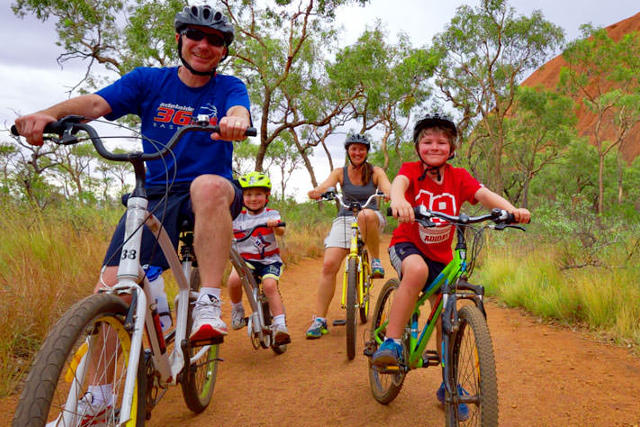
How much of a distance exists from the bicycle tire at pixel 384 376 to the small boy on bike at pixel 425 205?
30 centimetres

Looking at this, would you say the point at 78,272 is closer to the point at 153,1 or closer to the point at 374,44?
the point at 153,1

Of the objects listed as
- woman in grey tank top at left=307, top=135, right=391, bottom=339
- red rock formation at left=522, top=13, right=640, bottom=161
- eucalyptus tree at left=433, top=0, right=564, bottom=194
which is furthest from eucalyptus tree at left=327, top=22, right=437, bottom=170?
red rock formation at left=522, top=13, right=640, bottom=161

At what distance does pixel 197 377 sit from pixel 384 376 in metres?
1.39

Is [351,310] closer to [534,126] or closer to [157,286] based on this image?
[157,286]

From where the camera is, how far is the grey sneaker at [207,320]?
6.66ft

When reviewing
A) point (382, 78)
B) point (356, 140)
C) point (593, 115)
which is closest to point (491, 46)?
point (382, 78)

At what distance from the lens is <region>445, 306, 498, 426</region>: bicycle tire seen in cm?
189

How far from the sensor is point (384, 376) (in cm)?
324

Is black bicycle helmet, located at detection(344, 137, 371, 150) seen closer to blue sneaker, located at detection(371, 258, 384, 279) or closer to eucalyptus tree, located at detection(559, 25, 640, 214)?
blue sneaker, located at detection(371, 258, 384, 279)

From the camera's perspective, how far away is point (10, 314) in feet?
10.9

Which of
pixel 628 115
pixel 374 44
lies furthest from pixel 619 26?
pixel 374 44

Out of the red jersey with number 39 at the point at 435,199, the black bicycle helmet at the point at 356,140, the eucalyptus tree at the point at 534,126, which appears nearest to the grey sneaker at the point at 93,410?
the red jersey with number 39 at the point at 435,199

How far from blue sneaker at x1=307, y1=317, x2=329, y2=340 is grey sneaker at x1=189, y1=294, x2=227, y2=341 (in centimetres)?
280

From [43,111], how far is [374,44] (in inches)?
666
